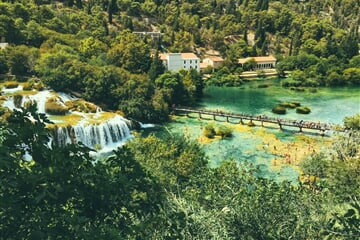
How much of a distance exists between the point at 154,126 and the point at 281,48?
6367cm

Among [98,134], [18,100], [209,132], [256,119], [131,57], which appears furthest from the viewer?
[131,57]

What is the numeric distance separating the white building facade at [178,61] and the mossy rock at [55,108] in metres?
32.5

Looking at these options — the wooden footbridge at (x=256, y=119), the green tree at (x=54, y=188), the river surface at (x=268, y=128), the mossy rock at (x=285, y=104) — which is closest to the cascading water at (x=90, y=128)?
the river surface at (x=268, y=128)

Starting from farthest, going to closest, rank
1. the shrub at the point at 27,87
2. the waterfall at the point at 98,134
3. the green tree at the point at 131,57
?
the green tree at the point at 131,57 → the shrub at the point at 27,87 → the waterfall at the point at 98,134

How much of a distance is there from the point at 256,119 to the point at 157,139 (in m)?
21.4

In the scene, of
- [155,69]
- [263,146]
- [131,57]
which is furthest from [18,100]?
[263,146]

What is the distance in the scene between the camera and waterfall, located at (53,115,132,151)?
35.0 meters

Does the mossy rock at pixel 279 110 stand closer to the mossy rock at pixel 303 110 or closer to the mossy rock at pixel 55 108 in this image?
the mossy rock at pixel 303 110

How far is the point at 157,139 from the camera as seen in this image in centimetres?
2498

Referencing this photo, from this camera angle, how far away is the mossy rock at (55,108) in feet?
129

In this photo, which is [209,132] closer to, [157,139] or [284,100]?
[157,139]

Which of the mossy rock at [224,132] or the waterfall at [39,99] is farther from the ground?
the waterfall at [39,99]

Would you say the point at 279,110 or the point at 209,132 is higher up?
the point at 279,110

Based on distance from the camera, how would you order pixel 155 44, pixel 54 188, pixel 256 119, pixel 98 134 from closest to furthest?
1. pixel 54 188
2. pixel 98 134
3. pixel 256 119
4. pixel 155 44
